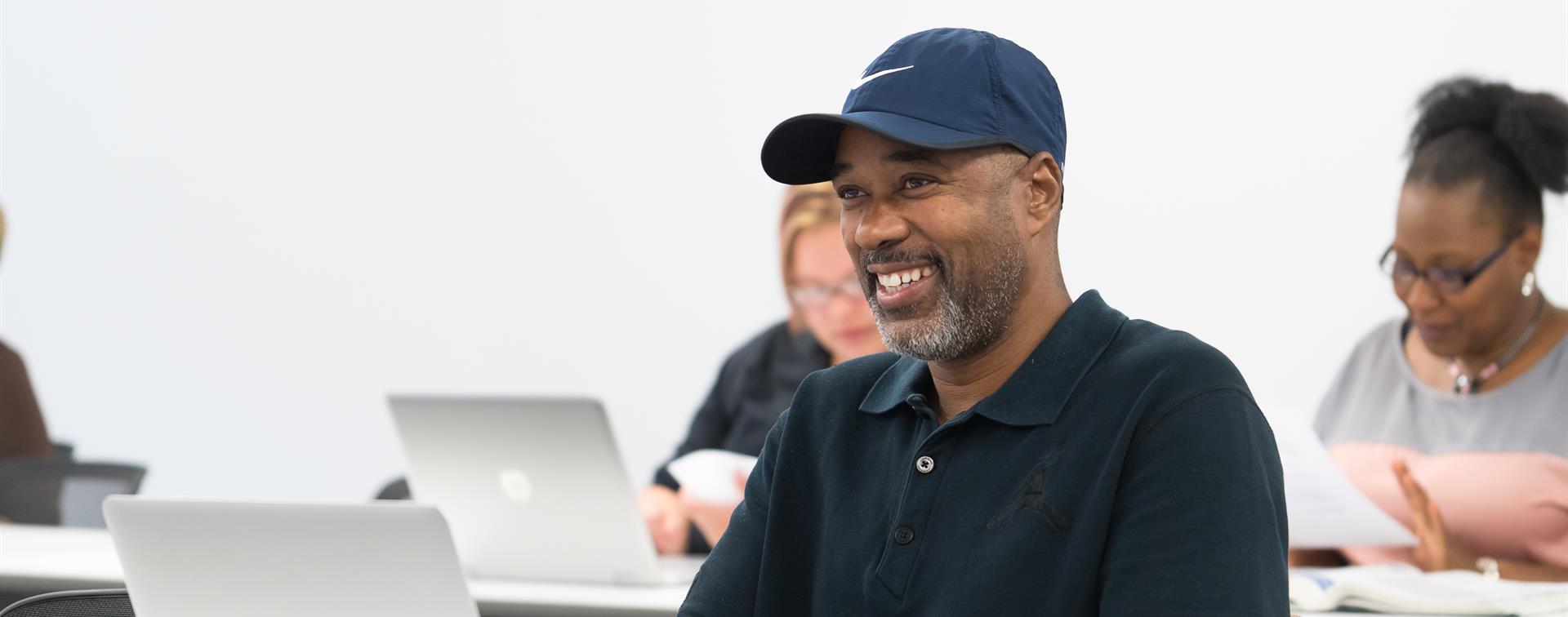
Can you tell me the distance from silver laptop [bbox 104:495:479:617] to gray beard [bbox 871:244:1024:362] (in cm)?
52

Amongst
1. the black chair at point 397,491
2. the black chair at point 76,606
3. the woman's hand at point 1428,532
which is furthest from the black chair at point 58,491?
the woman's hand at point 1428,532

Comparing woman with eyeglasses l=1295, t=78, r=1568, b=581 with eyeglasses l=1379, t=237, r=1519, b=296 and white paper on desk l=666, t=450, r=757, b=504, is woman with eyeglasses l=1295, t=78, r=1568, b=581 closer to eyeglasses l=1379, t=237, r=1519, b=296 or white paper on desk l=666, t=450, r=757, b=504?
eyeglasses l=1379, t=237, r=1519, b=296

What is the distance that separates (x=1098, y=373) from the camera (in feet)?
4.20

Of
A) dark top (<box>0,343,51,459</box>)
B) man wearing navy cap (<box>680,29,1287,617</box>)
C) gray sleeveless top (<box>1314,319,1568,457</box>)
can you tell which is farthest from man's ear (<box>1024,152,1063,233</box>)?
dark top (<box>0,343,51,459</box>)

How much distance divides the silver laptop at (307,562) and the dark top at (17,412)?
8.55 ft

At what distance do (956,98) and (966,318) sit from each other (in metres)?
0.20

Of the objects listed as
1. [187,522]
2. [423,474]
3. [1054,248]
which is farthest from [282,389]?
[1054,248]

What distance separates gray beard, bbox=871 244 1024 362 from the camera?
1.33 metres

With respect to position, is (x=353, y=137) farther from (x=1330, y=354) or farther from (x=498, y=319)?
(x=1330, y=354)

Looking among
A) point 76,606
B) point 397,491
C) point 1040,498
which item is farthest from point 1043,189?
point 397,491

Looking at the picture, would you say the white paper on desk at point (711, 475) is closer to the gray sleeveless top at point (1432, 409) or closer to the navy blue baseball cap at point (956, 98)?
the gray sleeveless top at point (1432, 409)

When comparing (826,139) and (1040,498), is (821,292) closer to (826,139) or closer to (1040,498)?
(826,139)

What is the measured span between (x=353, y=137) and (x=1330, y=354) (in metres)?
2.92

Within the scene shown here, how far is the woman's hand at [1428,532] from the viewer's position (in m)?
2.45
